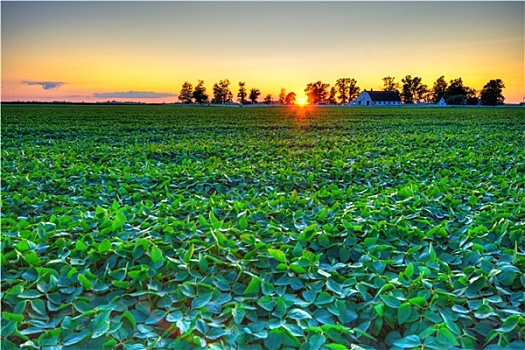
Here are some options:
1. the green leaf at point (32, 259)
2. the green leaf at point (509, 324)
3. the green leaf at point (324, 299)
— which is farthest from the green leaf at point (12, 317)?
the green leaf at point (509, 324)

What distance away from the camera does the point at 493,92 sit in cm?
7762

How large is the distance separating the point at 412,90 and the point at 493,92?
29.3 metres

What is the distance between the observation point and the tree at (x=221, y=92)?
347ft

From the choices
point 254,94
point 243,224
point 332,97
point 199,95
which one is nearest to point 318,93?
point 332,97

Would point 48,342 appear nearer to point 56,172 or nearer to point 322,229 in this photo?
point 322,229

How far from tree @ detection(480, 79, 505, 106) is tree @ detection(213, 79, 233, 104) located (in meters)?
60.7

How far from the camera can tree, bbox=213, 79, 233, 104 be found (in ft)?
347

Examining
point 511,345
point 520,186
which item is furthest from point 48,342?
point 520,186

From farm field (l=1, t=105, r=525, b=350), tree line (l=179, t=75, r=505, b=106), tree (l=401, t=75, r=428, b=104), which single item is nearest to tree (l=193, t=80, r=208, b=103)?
tree line (l=179, t=75, r=505, b=106)

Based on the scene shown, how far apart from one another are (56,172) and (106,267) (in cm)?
423

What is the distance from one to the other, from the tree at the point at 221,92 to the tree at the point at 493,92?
60.7m

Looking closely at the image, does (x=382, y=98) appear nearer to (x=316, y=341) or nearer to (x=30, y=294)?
(x=316, y=341)

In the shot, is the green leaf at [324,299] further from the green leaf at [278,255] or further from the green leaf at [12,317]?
the green leaf at [12,317]

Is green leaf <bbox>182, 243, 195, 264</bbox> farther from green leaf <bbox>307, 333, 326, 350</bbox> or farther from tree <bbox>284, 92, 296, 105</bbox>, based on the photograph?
tree <bbox>284, 92, 296, 105</bbox>
